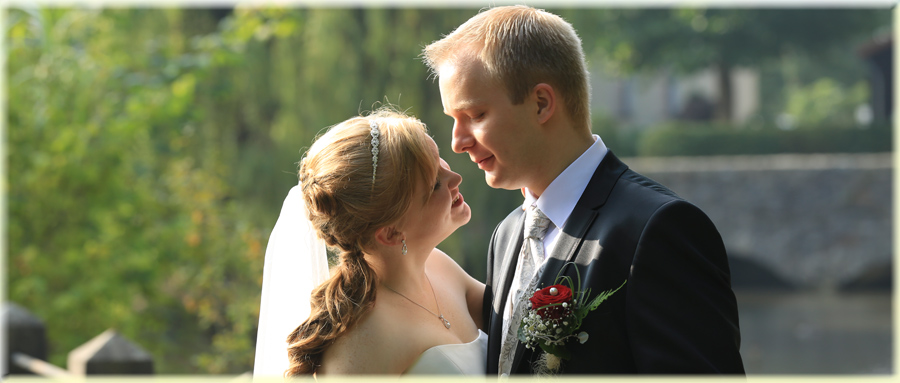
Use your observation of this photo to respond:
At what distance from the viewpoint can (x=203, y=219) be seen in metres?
7.82

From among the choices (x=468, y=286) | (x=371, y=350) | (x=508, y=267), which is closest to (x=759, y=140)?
(x=468, y=286)

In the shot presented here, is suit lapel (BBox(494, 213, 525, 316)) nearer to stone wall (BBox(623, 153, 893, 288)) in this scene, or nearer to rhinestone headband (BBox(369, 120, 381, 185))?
rhinestone headband (BBox(369, 120, 381, 185))

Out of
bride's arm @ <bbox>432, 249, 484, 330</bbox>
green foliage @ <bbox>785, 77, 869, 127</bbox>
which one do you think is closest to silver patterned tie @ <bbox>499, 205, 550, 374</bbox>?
bride's arm @ <bbox>432, 249, 484, 330</bbox>

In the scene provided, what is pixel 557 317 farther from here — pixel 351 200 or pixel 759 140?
pixel 759 140

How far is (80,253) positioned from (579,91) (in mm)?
5282

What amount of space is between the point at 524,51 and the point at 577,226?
515 millimetres

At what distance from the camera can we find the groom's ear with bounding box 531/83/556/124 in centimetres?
229

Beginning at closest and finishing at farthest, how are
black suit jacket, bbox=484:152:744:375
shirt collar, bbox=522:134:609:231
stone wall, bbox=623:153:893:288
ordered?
black suit jacket, bbox=484:152:744:375, shirt collar, bbox=522:134:609:231, stone wall, bbox=623:153:893:288

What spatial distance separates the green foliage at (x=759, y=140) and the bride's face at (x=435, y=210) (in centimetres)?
2008

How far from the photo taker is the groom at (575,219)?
81.0 inches

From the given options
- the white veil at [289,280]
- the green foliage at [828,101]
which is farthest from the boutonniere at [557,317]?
the green foliage at [828,101]

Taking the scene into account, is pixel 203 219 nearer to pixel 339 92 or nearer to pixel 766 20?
pixel 339 92

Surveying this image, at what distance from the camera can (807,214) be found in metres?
15.3

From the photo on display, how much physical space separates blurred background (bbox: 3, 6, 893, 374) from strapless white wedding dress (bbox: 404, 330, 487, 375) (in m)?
2.33
